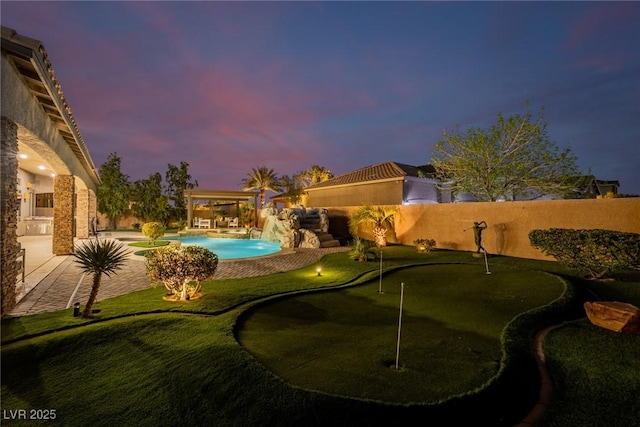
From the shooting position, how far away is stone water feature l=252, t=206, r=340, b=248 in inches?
651

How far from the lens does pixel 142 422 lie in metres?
2.95

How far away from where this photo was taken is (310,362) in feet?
13.1

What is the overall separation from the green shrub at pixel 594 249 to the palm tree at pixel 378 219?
7812 mm

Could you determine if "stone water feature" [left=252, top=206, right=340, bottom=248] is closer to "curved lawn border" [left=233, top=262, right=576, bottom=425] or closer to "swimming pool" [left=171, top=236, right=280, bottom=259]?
"swimming pool" [left=171, top=236, right=280, bottom=259]

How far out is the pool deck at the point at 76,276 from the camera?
6567mm

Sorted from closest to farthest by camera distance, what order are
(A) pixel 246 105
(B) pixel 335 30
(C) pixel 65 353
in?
(C) pixel 65 353 → (B) pixel 335 30 → (A) pixel 246 105

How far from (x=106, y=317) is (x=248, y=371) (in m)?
3.35

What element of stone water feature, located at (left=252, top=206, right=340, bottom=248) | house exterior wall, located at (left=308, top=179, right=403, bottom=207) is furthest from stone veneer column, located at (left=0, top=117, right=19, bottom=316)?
house exterior wall, located at (left=308, top=179, right=403, bottom=207)

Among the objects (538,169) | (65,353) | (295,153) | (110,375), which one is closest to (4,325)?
(65,353)

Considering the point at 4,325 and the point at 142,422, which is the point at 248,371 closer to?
the point at 142,422

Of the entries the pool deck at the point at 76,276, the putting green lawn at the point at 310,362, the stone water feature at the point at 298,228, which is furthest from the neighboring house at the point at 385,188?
the putting green lawn at the point at 310,362

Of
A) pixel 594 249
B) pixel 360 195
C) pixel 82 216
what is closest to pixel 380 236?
pixel 360 195

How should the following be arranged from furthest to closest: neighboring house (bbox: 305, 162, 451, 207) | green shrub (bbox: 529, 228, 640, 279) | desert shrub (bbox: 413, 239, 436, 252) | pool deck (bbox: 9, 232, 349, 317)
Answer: neighboring house (bbox: 305, 162, 451, 207), desert shrub (bbox: 413, 239, 436, 252), green shrub (bbox: 529, 228, 640, 279), pool deck (bbox: 9, 232, 349, 317)

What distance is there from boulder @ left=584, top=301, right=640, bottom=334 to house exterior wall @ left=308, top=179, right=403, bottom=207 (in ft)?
51.7
